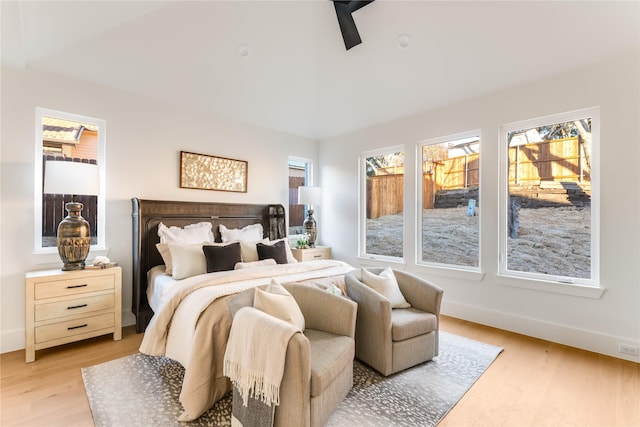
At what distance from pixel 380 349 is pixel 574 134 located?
287cm

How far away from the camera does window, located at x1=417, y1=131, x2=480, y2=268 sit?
12.2 ft

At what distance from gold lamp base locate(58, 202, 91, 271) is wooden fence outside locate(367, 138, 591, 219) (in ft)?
11.9

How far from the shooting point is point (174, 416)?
1.89m

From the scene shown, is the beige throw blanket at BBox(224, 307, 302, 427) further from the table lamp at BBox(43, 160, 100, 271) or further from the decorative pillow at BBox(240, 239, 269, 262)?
the table lamp at BBox(43, 160, 100, 271)

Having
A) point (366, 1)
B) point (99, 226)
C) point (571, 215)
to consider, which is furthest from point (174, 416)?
point (571, 215)

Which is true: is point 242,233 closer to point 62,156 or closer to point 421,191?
point 62,156

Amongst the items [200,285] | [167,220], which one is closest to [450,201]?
[200,285]

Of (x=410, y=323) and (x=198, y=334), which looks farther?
(x=410, y=323)

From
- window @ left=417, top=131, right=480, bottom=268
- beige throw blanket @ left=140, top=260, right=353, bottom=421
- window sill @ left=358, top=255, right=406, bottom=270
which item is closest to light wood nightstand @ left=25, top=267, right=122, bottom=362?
beige throw blanket @ left=140, top=260, right=353, bottom=421

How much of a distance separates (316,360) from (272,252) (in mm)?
1911

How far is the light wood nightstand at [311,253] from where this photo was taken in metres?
4.53

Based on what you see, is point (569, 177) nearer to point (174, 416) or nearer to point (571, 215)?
point (571, 215)

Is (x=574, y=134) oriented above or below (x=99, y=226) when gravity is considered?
above

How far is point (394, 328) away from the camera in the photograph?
2322 millimetres
